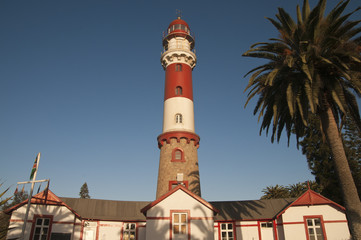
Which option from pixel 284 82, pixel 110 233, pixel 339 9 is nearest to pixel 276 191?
pixel 110 233

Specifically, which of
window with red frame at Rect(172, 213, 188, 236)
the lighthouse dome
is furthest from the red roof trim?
the lighthouse dome

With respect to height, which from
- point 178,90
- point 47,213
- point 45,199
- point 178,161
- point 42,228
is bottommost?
point 42,228

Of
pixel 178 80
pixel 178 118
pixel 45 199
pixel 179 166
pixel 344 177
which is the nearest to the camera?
pixel 344 177

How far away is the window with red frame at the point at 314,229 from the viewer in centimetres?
2419

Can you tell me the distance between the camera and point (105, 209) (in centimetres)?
2780

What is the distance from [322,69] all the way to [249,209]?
16.2 meters

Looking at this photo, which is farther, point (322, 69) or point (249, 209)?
point (249, 209)

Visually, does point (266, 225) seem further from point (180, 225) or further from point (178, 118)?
point (178, 118)

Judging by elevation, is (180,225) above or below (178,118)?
below

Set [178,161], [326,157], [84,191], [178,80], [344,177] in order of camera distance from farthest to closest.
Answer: [84,191] → [326,157] → [178,80] → [178,161] → [344,177]

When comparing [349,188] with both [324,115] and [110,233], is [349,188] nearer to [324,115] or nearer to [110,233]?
[324,115]

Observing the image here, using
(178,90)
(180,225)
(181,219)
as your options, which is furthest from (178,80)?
(180,225)

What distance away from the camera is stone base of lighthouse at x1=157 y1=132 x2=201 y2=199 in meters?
27.5

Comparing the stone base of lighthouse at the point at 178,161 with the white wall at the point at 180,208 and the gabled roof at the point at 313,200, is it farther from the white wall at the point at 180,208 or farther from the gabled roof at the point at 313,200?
the gabled roof at the point at 313,200
